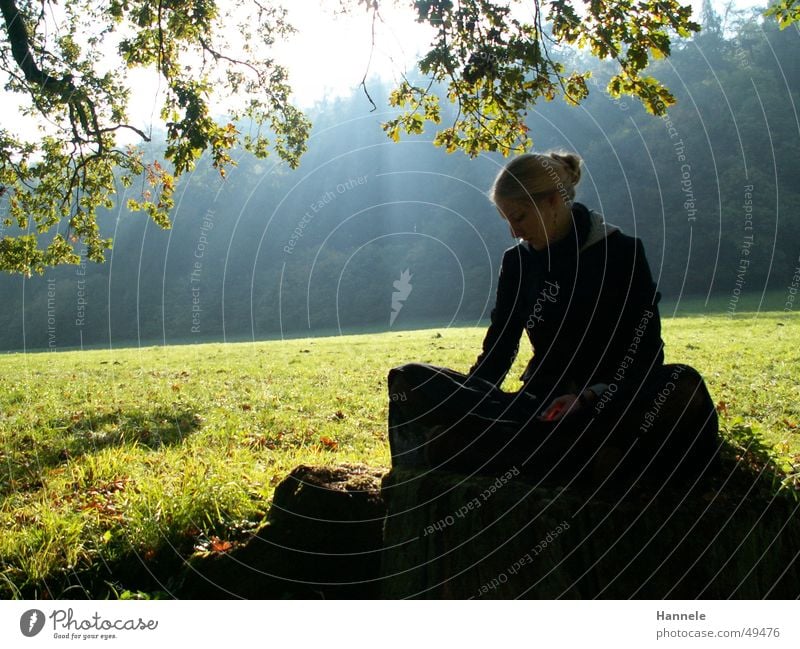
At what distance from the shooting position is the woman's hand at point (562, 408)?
314 centimetres

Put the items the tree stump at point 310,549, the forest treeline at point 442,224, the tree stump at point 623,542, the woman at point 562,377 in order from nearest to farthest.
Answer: the tree stump at point 623,542 < the woman at point 562,377 < the tree stump at point 310,549 < the forest treeline at point 442,224

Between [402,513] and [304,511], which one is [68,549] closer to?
[304,511]

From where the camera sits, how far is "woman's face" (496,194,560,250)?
370cm

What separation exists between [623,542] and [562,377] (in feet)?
3.39

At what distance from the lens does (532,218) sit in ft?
12.2

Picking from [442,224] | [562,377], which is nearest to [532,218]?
[562,377]

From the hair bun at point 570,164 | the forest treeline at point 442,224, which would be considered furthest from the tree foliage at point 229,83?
the forest treeline at point 442,224

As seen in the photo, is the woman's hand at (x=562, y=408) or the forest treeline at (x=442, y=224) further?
the forest treeline at (x=442, y=224)

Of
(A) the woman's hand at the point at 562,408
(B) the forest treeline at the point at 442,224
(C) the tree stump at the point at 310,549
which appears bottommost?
(C) the tree stump at the point at 310,549

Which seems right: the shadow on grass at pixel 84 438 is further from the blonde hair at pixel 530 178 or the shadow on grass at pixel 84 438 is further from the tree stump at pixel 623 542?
the blonde hair at pixel 530 178

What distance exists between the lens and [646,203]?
39781mm

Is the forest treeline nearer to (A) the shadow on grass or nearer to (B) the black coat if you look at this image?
(A) the shadow on grass

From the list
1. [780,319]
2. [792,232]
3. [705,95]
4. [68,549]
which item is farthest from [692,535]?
[705,95]

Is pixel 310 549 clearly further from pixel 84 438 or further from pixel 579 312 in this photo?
pixel 84 438
